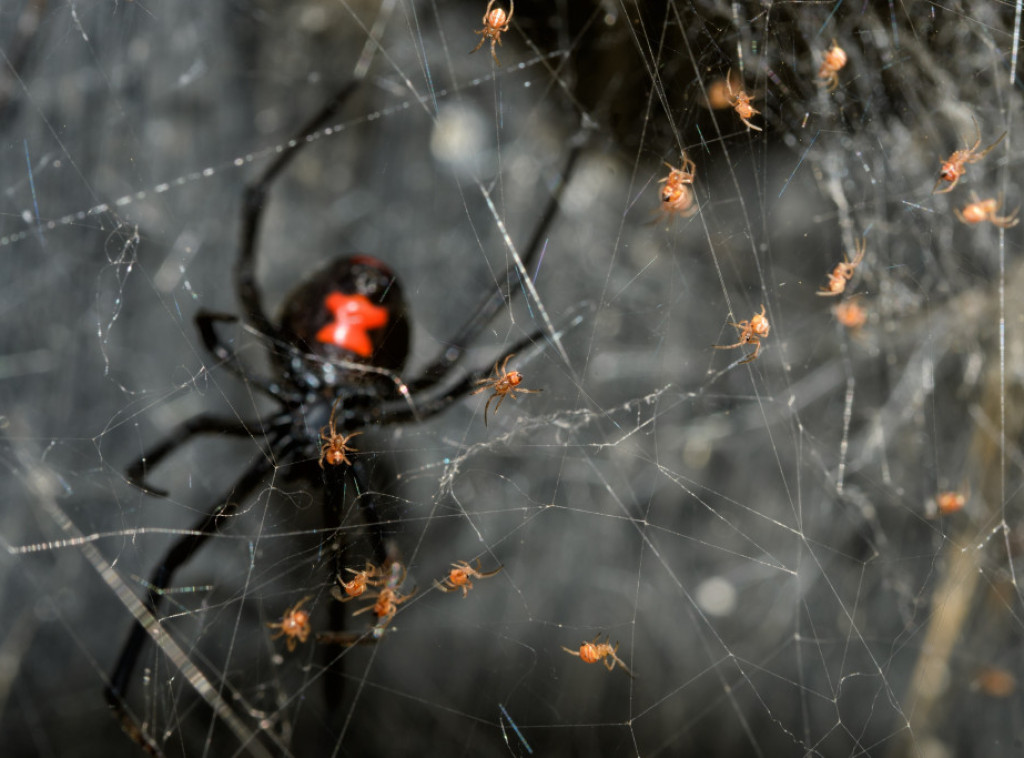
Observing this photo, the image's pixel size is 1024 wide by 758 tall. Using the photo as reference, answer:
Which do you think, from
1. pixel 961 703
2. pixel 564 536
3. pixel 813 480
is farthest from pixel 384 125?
pixel 961 703

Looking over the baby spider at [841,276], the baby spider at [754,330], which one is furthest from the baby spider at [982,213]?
the baby spider at [754,330]

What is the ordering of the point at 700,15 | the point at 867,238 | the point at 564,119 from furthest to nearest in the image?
the point at 564,119 → the point at 867,238 → the point at 700,15

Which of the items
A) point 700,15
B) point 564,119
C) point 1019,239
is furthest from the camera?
point 564,119

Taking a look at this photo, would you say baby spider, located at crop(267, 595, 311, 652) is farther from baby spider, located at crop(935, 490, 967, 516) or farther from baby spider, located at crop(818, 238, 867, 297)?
baby spider, located at crop(935, 490, 967, 516)

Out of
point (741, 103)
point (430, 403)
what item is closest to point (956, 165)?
point (741, 103)

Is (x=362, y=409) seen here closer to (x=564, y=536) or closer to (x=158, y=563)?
(x=158, y=563)

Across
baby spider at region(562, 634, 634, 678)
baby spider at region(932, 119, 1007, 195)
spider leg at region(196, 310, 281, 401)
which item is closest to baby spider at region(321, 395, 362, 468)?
spider leg at region(196, 310, 281, 401)
